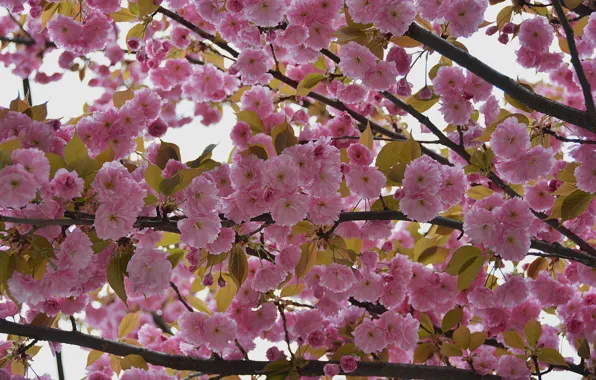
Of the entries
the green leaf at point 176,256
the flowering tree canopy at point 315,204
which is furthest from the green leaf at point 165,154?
the green leaf at point 176,256

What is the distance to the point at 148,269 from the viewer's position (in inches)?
63.9

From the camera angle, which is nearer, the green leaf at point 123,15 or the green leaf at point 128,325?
the green leaf at point 128,325

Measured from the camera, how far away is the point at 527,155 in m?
1.90

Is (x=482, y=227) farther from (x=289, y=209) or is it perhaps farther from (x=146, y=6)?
(x=146, y=6)

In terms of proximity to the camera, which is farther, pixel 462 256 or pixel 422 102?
pixel 422 102

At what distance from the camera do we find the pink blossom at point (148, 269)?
1.61 meters

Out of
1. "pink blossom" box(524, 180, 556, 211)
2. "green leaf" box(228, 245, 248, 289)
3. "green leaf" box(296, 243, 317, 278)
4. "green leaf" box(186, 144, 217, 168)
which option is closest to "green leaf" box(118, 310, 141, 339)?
"green leaf" box(228, 245, 248, 289)

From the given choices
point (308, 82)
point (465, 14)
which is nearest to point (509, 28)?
point (465, 14)

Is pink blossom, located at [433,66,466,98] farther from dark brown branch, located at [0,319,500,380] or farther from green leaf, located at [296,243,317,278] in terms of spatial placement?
dark brown branch, located at [0,319,500,380]

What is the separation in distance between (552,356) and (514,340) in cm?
14

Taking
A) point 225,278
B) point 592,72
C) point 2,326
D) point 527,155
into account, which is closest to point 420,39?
point 527,155

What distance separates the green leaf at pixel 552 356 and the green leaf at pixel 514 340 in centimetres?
7

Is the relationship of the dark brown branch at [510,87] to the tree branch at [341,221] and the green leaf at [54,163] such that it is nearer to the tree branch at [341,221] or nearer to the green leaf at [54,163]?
the tree branch at [341,221]

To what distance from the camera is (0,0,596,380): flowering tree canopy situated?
5.26ft
